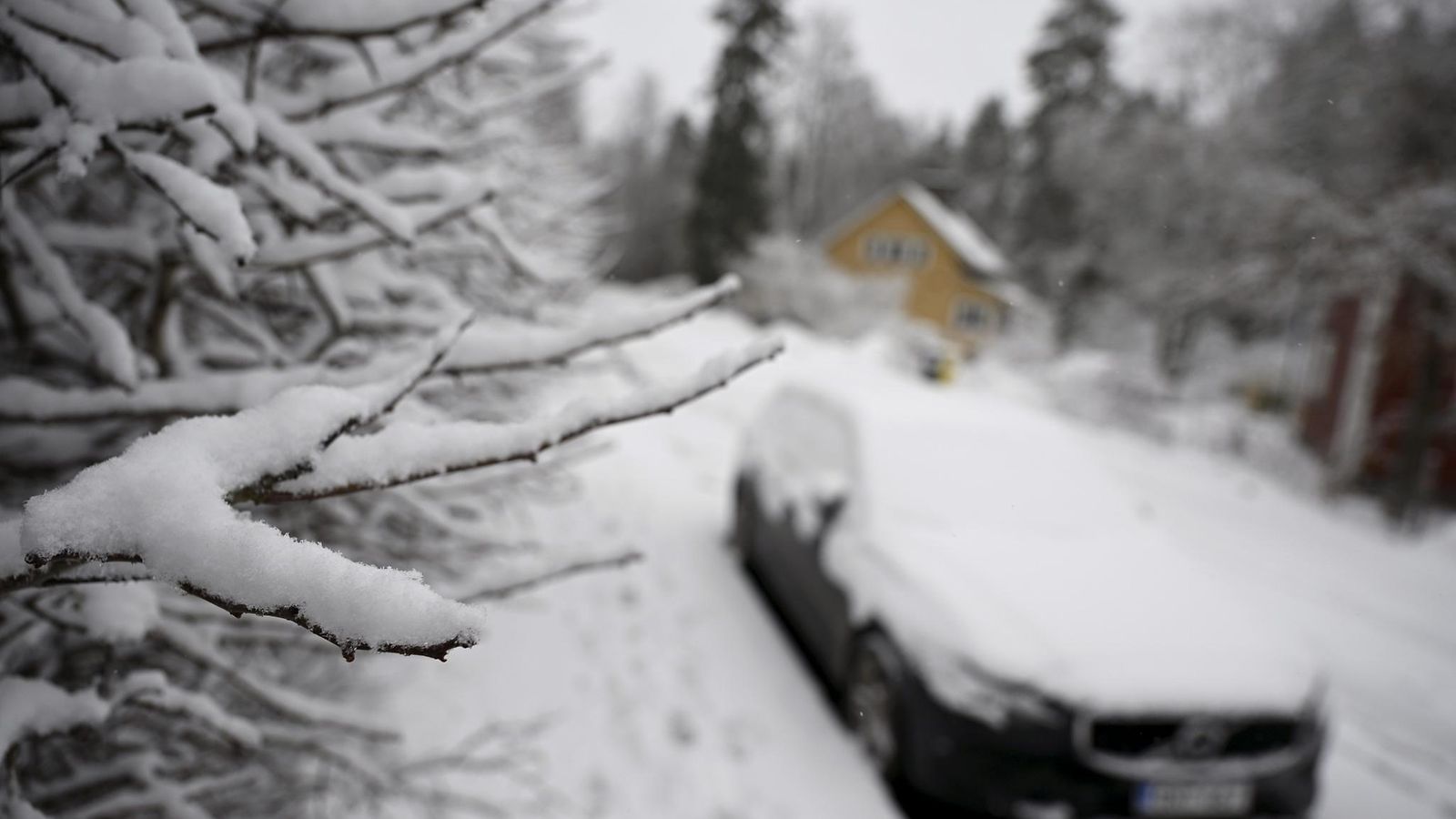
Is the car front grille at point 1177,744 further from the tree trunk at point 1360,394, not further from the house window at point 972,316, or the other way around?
the house window at point 972,316

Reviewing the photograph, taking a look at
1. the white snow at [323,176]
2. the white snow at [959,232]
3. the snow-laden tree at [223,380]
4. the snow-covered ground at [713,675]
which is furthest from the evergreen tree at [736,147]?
the white snow at [323,176]

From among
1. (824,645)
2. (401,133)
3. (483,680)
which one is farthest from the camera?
(824,645)

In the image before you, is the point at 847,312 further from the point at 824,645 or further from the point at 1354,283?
the point at 824,645

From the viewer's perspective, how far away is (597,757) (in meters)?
3.18

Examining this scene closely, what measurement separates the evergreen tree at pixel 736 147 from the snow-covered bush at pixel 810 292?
36.2 inches

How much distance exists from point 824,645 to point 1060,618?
133 cm

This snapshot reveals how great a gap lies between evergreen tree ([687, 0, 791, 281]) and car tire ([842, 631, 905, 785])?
6.37 m

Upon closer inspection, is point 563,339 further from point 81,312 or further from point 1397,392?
point 1397,392

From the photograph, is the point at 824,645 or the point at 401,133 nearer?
the point at 401,133

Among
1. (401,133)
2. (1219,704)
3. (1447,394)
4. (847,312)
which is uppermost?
(401,133)

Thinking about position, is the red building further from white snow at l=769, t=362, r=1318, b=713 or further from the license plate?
the license plate

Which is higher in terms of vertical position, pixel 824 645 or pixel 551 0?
pixel 551 0

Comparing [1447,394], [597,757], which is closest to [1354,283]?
[1447,394]

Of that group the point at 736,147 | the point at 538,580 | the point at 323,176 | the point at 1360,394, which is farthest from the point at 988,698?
the point at 736,147
